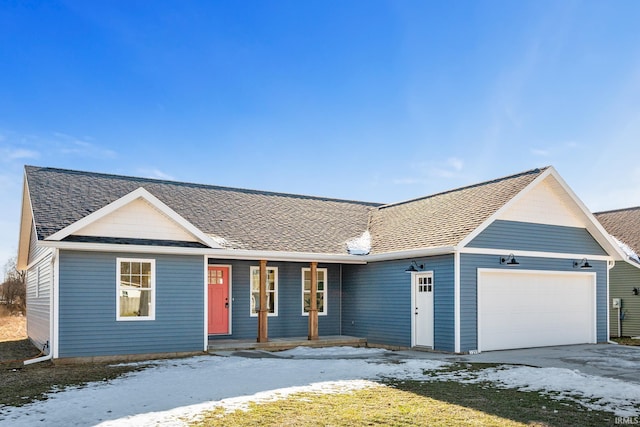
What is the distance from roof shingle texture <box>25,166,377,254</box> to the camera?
14.7 metres

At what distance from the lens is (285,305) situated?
17.7 m

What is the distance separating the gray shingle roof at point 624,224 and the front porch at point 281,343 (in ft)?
40.4

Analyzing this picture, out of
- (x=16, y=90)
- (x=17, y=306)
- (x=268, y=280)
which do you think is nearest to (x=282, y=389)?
(x=268, y=280)

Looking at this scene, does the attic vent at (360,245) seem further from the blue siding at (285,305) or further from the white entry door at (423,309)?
the white entry door at (423,309)

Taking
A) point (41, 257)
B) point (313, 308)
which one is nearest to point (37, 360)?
point (41, 257)

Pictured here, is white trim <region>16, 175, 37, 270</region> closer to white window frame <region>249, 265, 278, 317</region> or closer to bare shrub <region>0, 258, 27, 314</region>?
white window frame <region>249, 265, 278, 317</region>

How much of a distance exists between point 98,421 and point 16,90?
12.5m

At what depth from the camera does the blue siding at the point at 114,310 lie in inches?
507

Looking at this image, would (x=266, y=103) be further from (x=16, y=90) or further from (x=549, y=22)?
(x=549, y=22)

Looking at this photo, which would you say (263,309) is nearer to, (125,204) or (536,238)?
(125,204)

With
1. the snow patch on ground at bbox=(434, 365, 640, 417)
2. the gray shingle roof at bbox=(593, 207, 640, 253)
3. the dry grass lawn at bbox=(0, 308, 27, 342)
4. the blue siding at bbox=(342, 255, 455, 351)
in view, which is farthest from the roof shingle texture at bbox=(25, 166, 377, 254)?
the gray shingle roof at bbox=(593, 207, 640, 253)

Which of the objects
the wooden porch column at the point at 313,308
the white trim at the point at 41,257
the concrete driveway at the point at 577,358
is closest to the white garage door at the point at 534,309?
the concrete driveway at the point at 577,358

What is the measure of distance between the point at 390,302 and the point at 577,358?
5097 mm

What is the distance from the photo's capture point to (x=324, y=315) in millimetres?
18328
